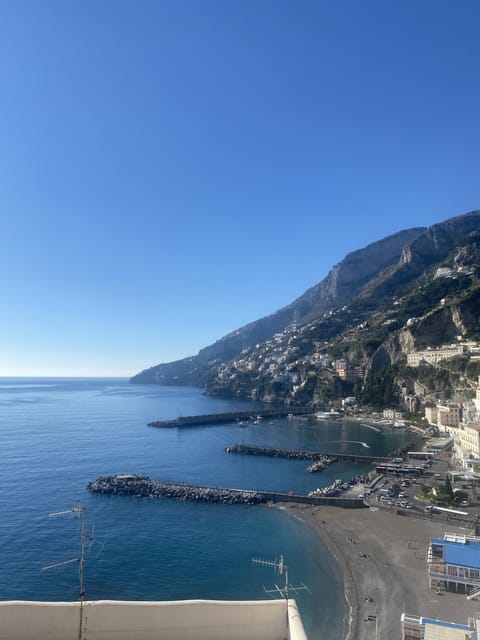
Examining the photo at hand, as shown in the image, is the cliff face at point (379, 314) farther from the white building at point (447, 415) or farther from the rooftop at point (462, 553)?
the rooftop at point (462, 553)

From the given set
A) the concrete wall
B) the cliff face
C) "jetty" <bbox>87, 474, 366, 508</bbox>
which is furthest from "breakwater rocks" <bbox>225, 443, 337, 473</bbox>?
the cliff face

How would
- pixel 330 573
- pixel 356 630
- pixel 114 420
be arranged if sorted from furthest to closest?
pixel 114 420
pixel 330 573
pixel 356 630

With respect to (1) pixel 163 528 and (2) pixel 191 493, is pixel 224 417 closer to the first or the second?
(2) pixel 191 493

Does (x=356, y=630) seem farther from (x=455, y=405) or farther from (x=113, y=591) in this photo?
(x=455, y=405)

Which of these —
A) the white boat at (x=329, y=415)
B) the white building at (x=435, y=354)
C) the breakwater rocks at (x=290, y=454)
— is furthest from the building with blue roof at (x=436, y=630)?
the white boat at (x=329, y=415)

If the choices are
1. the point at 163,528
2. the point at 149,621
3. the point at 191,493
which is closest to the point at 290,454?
the point at 191,493

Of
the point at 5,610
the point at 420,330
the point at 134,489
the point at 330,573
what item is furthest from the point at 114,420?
the point at 5,610
